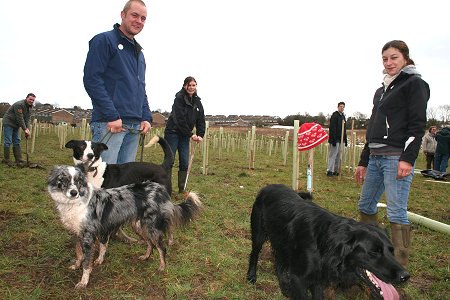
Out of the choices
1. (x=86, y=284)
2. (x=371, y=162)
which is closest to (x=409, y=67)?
(x=371, y=162)

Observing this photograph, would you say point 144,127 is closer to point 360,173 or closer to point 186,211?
point 186,211

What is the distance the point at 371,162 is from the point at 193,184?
5.89m

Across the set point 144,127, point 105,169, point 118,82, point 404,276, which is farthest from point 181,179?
point 404,276

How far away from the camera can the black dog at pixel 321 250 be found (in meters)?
2.24

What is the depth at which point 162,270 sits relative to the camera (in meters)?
3.75

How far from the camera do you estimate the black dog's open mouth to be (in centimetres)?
221

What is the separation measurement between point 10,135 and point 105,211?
854cm

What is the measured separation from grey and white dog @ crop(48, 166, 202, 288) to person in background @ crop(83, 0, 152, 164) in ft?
2.11

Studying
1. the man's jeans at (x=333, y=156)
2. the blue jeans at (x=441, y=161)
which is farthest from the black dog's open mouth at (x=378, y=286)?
the blue jeans at (x=441, y=161)

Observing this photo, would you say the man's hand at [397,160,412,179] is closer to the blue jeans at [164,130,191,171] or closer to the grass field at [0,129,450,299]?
the grass field at [0,129,450,299]

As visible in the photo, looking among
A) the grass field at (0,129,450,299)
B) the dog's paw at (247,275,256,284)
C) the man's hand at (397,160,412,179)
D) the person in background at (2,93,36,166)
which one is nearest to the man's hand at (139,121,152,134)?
the grass field at (0,129,450,299)

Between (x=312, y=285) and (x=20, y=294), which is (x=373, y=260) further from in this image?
(x=20, y=294)

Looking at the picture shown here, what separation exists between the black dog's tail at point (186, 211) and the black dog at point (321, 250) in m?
1.25

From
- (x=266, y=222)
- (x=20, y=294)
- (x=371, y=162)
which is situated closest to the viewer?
(x=20, y=294)
